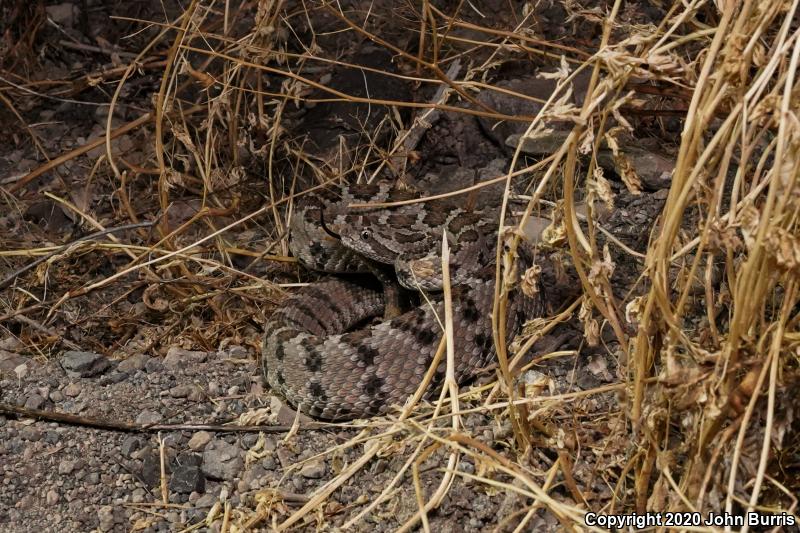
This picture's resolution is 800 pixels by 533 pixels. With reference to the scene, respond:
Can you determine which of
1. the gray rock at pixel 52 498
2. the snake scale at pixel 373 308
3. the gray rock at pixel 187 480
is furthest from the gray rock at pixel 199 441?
the gray rock at pixel 52 498

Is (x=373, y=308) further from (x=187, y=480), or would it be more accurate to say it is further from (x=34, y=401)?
(x=34, y=401)

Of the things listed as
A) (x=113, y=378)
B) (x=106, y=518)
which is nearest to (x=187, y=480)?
(x=106, y=518)

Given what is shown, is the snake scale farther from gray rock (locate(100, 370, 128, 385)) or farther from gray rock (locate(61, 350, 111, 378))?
gray rock (locate(61, 350, 111, 378))

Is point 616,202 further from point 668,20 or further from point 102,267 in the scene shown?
point 102,267

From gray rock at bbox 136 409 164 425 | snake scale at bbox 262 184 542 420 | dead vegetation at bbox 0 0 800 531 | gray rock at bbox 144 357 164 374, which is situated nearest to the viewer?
dead vegetation at bbox 0 0 800 531

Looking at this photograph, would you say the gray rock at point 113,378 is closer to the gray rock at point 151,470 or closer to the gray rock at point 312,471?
the gray rock at point 151,470

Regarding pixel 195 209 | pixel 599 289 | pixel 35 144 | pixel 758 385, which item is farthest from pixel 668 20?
pixel 35 144

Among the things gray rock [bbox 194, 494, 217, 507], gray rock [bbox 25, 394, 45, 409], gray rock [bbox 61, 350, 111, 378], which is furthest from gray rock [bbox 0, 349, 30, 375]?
gray rock [bbox 194, 494, 217, 507]
